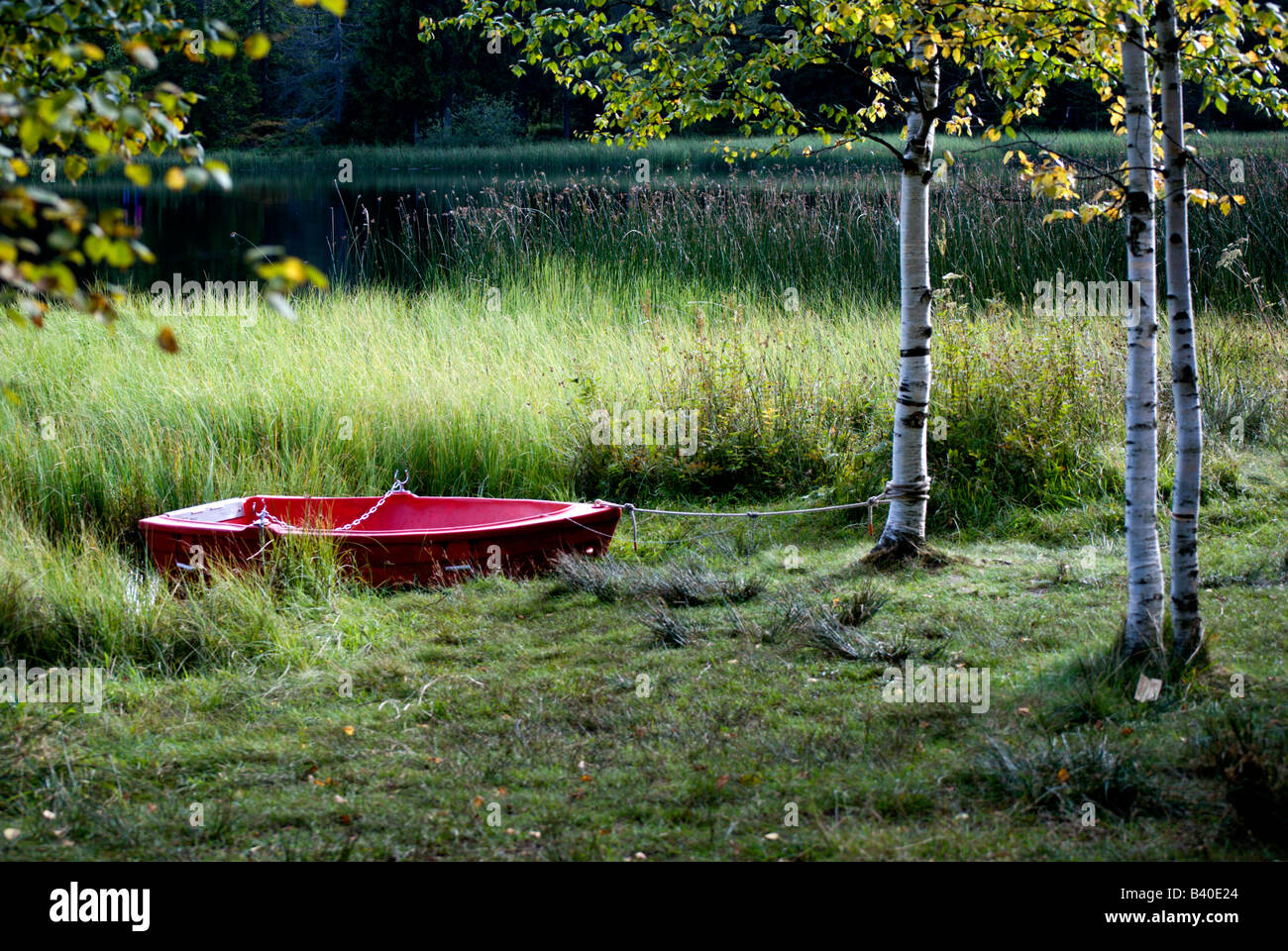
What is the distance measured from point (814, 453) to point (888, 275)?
508cm

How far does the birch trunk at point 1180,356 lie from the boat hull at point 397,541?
3.07m

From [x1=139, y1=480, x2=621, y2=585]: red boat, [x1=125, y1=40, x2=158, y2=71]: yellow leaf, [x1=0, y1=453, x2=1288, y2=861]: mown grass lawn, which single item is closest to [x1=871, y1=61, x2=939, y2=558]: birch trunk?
[x1=0, y1=453, x2=1288, y2=861]: mown grass lawn

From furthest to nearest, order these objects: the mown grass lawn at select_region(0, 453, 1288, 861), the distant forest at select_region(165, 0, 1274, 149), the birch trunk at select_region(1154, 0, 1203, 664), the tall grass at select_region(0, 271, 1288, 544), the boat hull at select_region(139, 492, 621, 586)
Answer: the distant forest at select_region(165, 0, 1274, 149), the tall grass at select_region(0, 271, 1288, 544), the boat hull at select_region(139, 492, 621, 586), the birch trunk at select_region(1154, 0, 1203, 664), the mown grass lawn at select_region(0, 453, 1288, 861)

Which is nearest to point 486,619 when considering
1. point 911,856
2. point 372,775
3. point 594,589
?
point 594,589

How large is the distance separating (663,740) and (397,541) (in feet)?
7.86

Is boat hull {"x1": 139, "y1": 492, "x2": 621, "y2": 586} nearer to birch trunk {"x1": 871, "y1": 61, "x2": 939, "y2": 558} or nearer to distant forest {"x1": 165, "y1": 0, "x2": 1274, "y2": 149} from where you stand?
birch trunk {"x1": 871, "y1": 61, "x2": 939, "y2": 558}

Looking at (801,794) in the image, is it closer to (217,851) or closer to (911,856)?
(911,856)

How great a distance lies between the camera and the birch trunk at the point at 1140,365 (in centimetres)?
392

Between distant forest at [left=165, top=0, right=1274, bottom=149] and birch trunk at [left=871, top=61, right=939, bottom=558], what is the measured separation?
34.1m

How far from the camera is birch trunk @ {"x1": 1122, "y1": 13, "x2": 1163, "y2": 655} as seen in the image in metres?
3.92

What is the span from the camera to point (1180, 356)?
394 centimetres

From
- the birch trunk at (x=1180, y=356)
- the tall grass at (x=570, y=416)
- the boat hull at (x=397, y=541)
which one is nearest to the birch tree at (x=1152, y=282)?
the birch trunk at (x=1180, y=356)

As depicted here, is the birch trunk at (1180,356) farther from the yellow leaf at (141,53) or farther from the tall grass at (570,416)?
the yellow leaf at (141,53)

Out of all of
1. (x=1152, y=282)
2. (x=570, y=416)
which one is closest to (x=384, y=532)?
(x=570, y=416)
